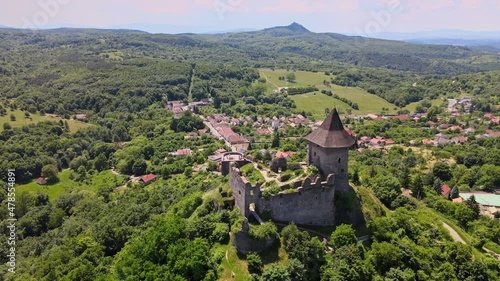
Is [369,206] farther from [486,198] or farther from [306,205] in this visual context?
[486,198]

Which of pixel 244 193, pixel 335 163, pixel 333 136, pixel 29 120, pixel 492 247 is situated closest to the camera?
pixel 244 193

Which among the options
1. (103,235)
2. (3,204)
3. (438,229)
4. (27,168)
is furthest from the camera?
(27,168)

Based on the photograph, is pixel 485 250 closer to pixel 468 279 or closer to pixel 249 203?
pixel 468 279

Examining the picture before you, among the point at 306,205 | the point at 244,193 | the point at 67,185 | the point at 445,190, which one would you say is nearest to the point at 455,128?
the point at 445,190

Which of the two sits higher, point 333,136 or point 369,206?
point 333,136

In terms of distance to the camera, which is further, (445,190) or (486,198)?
(445,190)

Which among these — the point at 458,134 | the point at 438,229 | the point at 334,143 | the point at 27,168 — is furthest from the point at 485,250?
the point at 27,168

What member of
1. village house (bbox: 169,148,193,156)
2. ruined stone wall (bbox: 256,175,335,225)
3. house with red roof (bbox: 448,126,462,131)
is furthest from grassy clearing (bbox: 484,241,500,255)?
house with red roof (bbox: 448,126,462,131)
